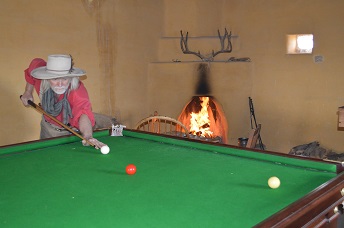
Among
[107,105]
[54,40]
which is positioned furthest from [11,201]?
[107,105]

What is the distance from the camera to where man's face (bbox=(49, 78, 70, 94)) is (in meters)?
3.21

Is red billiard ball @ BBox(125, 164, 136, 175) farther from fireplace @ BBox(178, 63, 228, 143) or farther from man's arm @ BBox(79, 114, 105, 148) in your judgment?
fireplace @ BBox(178, 63, 228, 143)

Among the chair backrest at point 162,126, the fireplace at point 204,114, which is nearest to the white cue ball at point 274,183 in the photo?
the chair backrest at point 162,126

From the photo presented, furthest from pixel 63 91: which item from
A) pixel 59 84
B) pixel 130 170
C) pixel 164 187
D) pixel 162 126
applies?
pixel 162 126

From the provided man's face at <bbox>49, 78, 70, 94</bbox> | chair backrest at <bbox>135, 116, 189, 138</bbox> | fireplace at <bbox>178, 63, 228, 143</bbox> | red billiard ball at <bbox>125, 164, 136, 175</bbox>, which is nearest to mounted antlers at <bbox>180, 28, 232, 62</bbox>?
fireplace at <bbox>178, 63, 228, 143</bbox>

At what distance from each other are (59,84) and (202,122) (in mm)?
3521

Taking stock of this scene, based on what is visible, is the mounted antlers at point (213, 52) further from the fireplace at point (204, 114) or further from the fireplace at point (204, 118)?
the fireplace at point (204, 118)

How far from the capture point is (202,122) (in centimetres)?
634

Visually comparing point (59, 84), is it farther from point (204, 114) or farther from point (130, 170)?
point (204, 114)

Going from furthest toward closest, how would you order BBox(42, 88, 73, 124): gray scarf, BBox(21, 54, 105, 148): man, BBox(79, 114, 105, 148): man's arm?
1. BBox(42, 88, 73, 124): gray scarf
2. BBox(21, 54, 105, 148): man
3. BBox(79, 114, 105, 148): man's arm

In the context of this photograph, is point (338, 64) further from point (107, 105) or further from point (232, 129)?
point (107, 105)

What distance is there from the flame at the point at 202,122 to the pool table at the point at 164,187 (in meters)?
3.71

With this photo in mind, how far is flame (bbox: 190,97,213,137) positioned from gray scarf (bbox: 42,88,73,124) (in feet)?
10.7

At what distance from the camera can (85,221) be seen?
1.32 m
